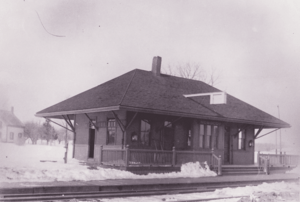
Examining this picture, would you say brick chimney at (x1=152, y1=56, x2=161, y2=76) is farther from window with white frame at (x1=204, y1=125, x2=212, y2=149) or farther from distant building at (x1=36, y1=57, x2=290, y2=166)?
window with white frame at (x1=204, y1=125, x2=212, y2=149)

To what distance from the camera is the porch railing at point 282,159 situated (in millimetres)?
24344

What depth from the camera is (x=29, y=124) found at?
5141 cm

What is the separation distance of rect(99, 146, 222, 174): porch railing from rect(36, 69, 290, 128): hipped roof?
2.02 meters

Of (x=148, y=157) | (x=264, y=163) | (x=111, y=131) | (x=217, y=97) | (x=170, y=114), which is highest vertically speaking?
(x=217, y=97)

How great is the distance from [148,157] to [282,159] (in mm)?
11215

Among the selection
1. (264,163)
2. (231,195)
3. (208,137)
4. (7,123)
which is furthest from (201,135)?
(7,123)

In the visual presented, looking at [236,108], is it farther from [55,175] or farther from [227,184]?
[55,175]

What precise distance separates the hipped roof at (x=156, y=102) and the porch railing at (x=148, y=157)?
2020mm

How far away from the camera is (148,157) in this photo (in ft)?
61.6

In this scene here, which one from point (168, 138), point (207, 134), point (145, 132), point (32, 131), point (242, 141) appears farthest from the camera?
point (32, 131)

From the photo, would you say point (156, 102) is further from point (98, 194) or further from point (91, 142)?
point (98, 194)

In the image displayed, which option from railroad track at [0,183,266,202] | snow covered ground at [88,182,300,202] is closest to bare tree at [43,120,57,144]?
railroad track at [0,183,266,202]

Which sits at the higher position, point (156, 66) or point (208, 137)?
point (156, 66)

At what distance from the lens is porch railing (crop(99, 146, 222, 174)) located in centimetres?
1828
